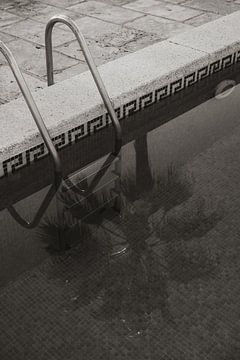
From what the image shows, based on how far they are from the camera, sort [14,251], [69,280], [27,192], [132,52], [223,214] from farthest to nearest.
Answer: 1. [132,52]
2. [27,192]
3. [223,214]
4. [14,251]
5. [69,280]

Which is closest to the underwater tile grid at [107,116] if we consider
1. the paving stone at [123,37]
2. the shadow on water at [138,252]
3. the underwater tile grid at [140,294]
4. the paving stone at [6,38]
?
the shadow on water at [138,252]

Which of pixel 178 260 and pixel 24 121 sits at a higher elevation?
pixel 24 121

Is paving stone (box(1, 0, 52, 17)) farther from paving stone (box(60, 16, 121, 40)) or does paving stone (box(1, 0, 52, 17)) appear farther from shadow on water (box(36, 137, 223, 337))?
shadow on water (box(36, 137, 223, 337))

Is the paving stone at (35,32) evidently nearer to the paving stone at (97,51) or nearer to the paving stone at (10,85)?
the paving stone at (97,51)

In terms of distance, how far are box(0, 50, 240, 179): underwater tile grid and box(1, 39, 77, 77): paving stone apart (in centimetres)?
93

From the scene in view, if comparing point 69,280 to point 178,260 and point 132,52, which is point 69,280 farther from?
point 132,52

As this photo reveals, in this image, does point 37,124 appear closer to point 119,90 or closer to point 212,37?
→ point 119,90

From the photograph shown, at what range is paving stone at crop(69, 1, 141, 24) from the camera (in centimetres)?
648

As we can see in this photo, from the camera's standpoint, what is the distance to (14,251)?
3.41m

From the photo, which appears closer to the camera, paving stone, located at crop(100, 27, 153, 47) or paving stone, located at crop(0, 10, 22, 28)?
paving stone, located at crop(100, 27, 153, 47)

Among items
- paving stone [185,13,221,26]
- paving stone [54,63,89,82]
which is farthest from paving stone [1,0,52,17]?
paving stone [185,13,221,26]

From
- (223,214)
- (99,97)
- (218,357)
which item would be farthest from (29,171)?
(218,357)

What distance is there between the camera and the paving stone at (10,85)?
185 inches

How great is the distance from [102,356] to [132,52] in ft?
11.4
